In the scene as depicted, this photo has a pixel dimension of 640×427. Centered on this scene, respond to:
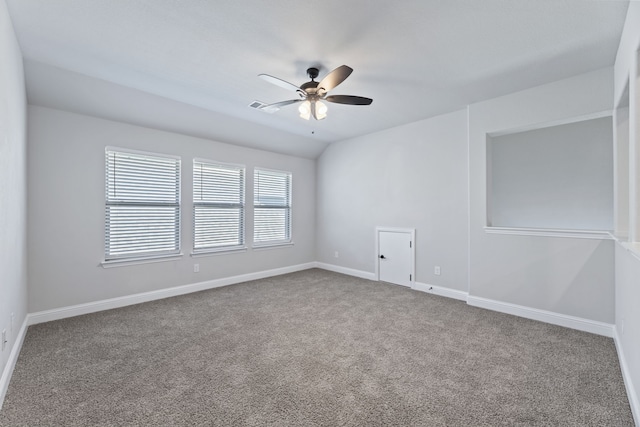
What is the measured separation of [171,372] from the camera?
2.26 m

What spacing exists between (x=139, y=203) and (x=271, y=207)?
2258 mm

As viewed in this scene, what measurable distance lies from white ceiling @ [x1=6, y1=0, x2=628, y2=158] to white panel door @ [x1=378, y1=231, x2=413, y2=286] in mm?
2140

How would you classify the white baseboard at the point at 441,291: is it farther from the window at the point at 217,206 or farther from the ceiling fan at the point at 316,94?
the window at the point at 217,206

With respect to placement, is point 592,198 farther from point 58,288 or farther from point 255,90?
point 58,288

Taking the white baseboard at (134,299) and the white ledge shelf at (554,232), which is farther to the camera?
the white baseboard at (134,299)

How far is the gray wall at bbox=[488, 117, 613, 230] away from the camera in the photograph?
4.16 metres

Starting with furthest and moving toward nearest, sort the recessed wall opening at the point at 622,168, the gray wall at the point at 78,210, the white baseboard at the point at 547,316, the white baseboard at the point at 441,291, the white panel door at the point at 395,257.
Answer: the white panel door at the point at 395,257
the white baseboard at the point at 441,291
the gray wall at the point at 78,210
the white baseboard at the point at 547,316
the recessed wall opening at the point at 622,168

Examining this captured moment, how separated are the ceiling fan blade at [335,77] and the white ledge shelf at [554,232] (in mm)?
2741

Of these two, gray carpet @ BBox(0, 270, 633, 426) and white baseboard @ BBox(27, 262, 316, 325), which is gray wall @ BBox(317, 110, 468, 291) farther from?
white baseboard @ BBox(27, 262, 316, 325)

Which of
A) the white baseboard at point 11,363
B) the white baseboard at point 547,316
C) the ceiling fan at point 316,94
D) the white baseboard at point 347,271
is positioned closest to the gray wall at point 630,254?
the white baseboard at point 547,316

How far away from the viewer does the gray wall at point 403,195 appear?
4207 millimetres

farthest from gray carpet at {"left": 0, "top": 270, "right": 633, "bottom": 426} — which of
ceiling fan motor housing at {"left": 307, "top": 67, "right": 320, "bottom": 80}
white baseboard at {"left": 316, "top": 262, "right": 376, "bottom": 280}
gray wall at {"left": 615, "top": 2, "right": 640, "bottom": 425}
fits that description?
ceiling fan motor housing at {"left": 307, "top": 67, "right": 320, "bottom": 80}

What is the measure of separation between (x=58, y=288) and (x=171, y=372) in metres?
2.26

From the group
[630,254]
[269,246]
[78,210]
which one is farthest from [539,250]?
[78,210]
